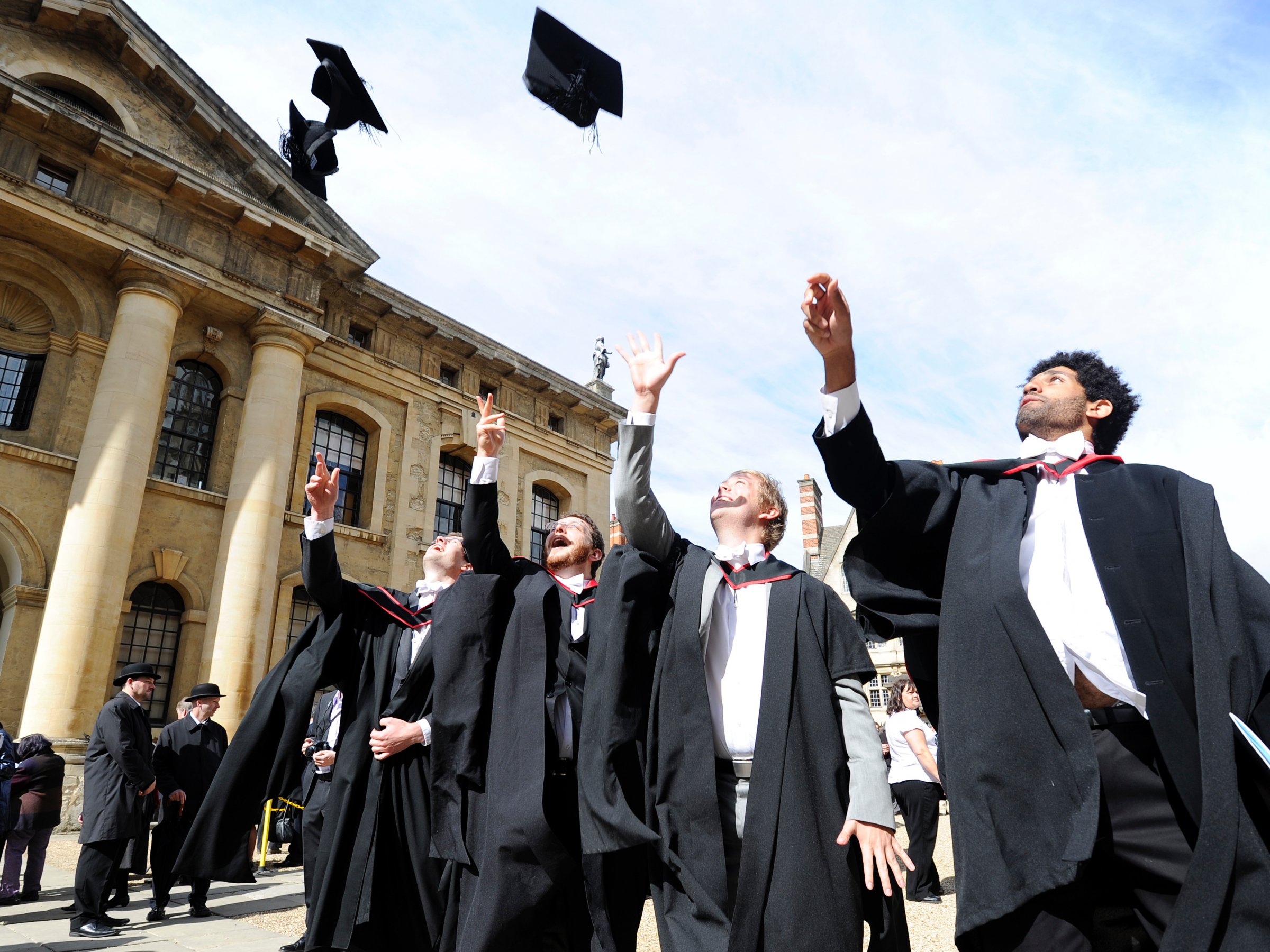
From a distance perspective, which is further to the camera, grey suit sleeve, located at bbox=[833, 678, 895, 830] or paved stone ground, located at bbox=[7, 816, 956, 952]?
paved stone ground, located at bbox=[7, 816, 956, 952]

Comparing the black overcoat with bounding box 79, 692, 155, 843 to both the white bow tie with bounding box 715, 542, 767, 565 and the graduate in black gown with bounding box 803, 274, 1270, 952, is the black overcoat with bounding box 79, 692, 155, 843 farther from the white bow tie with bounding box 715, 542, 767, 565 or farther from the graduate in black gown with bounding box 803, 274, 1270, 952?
the graduate in black gown with bounding box 803, 274, 1270, 952

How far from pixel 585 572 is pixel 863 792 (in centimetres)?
192

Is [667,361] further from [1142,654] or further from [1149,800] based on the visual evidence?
[1149,800]

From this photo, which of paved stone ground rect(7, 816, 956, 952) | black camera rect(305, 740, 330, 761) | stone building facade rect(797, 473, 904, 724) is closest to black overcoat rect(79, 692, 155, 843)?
paved stone ground rect(7, 816, 956, 952)

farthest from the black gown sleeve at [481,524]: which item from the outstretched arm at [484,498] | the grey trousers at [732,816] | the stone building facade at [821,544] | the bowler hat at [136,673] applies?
the stone building facade at [821,544]

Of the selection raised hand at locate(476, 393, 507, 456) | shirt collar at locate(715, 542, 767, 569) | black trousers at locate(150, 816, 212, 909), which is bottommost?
black trousers at locate(150, 816, 212, 909)

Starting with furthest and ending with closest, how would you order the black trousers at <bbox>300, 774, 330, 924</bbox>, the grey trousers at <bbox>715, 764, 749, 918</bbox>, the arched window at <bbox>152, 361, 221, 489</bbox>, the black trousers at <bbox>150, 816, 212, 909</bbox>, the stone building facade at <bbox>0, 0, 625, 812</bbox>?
the arched window at <bbox>152, 361, 221, 489</bbox> < the stone building facade at <bbox>0, 0, 625, 812</bbox> < the black trousers at <bbox>150, 816, 212, 909</bbox> < the black trousers at <bbox>300, 774, 330, 924</bbox> < the grey trousers at <bbox>715, 764, 749, 918</bbox>

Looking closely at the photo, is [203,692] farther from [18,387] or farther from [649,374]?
[18,387]

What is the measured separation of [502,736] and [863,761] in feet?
4.88

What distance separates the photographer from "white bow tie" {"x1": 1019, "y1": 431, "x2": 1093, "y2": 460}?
245 cm

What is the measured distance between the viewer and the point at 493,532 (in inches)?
149

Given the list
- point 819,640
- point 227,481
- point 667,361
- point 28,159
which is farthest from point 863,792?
point 28,159

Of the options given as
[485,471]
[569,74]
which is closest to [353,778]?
[485,471]

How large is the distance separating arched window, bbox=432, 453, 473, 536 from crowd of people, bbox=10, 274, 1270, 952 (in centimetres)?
1617
